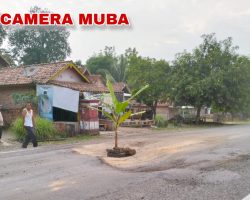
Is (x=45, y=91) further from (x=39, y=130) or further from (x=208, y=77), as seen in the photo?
(x=208, y=77)

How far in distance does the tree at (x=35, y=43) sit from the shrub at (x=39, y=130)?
43.8 metres

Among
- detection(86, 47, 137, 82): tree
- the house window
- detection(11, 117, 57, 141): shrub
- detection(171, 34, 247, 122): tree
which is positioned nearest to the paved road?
detection(11, 117, 57, 141): shrub

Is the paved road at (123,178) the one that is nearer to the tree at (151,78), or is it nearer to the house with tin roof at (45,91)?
the house with tin roof at (45,91)

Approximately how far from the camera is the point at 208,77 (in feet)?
109

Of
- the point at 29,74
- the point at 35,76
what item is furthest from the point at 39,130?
the point at 29,74

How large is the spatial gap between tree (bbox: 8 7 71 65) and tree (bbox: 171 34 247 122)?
29.7m

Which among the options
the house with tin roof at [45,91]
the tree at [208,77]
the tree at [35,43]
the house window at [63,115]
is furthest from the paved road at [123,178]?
A: the tree at [35,43]

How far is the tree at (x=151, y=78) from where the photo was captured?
36.1 metres

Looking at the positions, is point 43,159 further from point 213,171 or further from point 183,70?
point 183,70

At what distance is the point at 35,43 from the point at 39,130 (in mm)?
47066

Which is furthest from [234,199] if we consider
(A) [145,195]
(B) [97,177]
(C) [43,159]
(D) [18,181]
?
(C) [43,159]

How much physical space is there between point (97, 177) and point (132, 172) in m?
0.98

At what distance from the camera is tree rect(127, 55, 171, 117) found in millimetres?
36125

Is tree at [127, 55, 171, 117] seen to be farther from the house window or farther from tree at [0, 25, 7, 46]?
tree at [0, 25, 7, 46]
